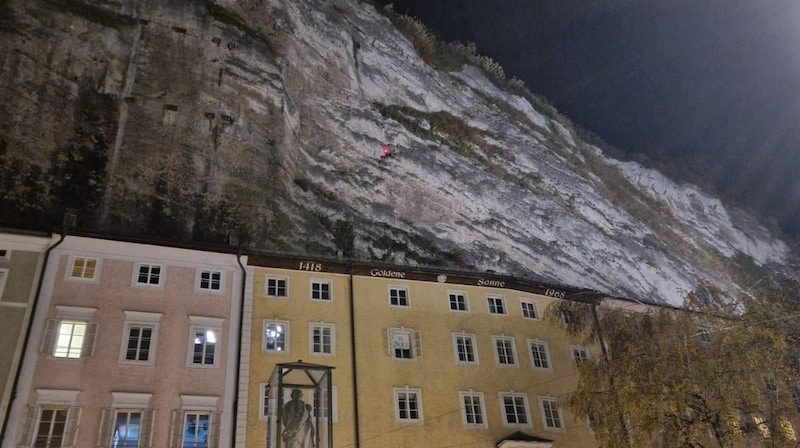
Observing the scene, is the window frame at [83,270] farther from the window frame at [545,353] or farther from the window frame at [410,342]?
the window frame at [545,353]

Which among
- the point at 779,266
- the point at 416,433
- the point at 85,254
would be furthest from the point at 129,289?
the point at 779,266

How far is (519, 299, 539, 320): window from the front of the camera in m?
25.2

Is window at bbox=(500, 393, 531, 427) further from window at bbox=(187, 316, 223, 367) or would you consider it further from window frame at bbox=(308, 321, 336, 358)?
window at bbox=(187, 316, 223, 367)

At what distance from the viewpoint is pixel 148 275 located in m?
20.3

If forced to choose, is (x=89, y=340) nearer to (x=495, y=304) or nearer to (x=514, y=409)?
(x=514, y=409)

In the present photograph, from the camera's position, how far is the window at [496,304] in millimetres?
24750

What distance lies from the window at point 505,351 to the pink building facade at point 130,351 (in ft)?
33.0

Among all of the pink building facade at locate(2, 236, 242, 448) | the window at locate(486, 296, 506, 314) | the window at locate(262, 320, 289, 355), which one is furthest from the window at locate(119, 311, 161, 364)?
the window at locate(486, 296, 506, 314)

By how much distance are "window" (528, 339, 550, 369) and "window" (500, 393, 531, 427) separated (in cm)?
168

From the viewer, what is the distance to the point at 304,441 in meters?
14.4

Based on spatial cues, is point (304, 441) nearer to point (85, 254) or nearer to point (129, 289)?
point (129, 289)

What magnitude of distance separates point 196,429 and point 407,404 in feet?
23.3

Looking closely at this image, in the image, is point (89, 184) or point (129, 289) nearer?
point (129, 289)

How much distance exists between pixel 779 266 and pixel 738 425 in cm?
4099
